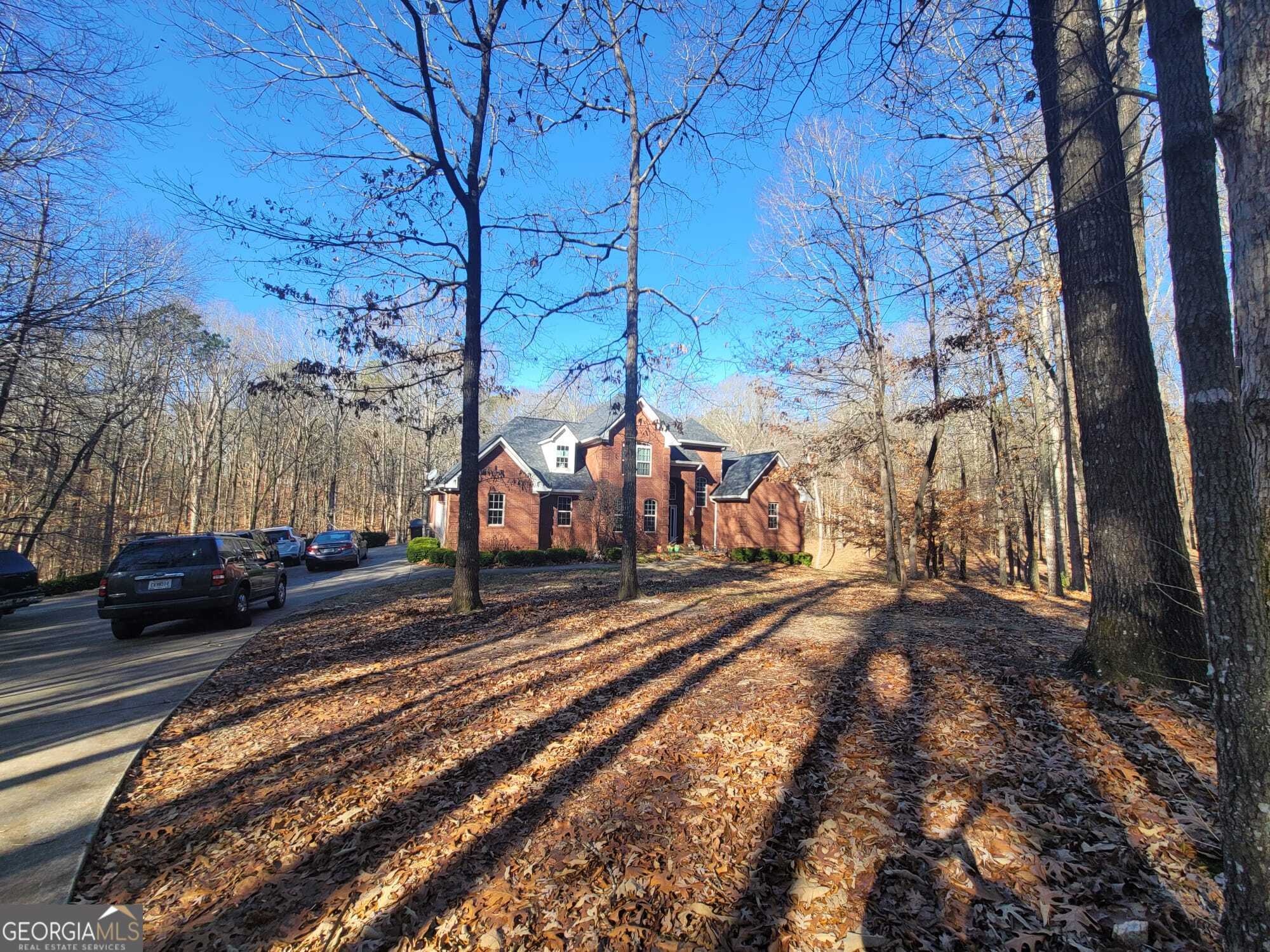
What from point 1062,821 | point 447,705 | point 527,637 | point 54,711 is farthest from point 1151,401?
point 54,711

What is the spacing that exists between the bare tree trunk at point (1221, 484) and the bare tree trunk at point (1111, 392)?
1.98 meters

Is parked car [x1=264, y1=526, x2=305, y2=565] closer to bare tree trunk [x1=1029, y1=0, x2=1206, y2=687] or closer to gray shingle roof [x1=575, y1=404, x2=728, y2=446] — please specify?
gray shingle roof [x1=575, y1=404, x2=728, y2=446]

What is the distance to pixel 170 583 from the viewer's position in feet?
28.1

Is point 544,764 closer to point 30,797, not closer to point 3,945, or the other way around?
point 3,945

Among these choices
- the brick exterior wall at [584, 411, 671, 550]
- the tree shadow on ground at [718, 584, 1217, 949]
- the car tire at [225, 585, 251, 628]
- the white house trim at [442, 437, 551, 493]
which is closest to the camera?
the tree shadow on ground at [718, 584, 1217, 949]

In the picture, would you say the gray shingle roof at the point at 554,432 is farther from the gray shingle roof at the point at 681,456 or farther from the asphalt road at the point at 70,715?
the asphalt road at the point at 70,715

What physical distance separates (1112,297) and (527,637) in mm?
7326

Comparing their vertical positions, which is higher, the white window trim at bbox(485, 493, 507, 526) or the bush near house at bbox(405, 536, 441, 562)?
the white window trim at bbox(485, 493, 507, 526)

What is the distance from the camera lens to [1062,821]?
117 inches

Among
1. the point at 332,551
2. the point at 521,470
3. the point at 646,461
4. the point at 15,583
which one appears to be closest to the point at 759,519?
the point at 646,461

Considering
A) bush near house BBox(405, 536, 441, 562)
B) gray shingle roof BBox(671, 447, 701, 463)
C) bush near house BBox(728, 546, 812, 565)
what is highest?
gray shingle roof BBox(671, 447, 701, 463)

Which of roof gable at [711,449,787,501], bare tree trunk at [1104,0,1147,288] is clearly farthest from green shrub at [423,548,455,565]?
bare tree trunk at [1104,0,1147,288]

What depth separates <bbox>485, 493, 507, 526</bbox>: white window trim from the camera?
25.7m

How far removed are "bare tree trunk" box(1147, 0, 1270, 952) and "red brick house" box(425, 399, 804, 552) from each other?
19779mm
